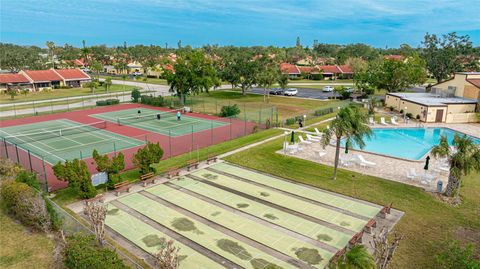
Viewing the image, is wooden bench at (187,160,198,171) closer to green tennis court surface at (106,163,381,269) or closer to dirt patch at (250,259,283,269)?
green tennis court surface at (106,163,381,269)

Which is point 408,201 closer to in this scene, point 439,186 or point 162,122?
point 439,186

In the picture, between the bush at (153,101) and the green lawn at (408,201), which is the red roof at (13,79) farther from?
the green lawn at (408,201)

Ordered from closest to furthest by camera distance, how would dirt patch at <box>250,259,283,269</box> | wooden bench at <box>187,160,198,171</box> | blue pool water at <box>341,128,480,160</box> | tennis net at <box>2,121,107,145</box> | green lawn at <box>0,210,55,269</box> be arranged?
1. dirt patch at <box>250,259,283,269</box>
2. green lawn at <box>0,210,55,269</box>
3. wooden bench at <box>187,160,198,171</box>
4. blue pool water at <box>341,128,480,160</box>
5. tennis net at <box>2,121,107,145</box>

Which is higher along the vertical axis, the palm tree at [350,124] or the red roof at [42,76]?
the red roof at [42,76]

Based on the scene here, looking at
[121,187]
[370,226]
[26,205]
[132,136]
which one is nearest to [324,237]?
[370,226]

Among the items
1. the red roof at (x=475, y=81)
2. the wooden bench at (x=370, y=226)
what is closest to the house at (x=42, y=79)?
the wooden bench at (x=370, y=226)

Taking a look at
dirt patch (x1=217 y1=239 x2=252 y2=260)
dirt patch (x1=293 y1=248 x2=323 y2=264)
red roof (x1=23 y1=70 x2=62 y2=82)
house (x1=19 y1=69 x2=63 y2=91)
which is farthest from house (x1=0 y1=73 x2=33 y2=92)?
dirt patch (x1=293 y1=248 x2=323 y2=264)

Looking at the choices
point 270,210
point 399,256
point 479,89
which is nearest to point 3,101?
point 270,210
